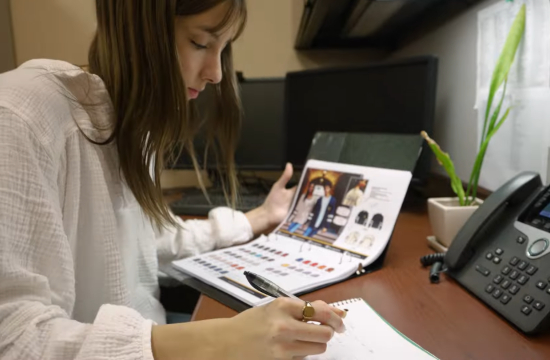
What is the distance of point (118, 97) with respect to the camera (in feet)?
2.08

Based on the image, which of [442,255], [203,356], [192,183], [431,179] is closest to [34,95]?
[203,356]

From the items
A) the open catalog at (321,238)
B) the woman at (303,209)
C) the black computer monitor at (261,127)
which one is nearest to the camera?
the open catalog at (321,238)

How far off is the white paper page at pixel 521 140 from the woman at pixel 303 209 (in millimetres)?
393

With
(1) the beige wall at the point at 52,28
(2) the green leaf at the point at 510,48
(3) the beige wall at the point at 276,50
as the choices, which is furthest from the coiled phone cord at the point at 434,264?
(1) the beige wall at the point at 52,28

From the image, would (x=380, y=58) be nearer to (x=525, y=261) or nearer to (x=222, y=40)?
(x=222, y=40)

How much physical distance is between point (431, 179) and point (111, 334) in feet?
3.42

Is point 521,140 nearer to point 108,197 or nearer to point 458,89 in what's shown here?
point 458,89

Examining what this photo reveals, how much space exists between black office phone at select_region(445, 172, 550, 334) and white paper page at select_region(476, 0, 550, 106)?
0.22 metres

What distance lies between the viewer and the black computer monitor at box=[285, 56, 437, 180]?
3.55 feet

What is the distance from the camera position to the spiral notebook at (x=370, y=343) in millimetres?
467

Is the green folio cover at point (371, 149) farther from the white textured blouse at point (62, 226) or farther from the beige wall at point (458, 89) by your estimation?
the white textured blouse at point (62, 226)

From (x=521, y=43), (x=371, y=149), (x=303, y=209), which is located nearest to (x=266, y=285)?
(x=303, y=209)

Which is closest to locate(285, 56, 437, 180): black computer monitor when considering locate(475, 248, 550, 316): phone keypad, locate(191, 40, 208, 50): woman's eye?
locate(475, 248, 550, 316): phone keypad

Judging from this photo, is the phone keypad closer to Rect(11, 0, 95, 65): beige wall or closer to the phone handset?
the phone handset
